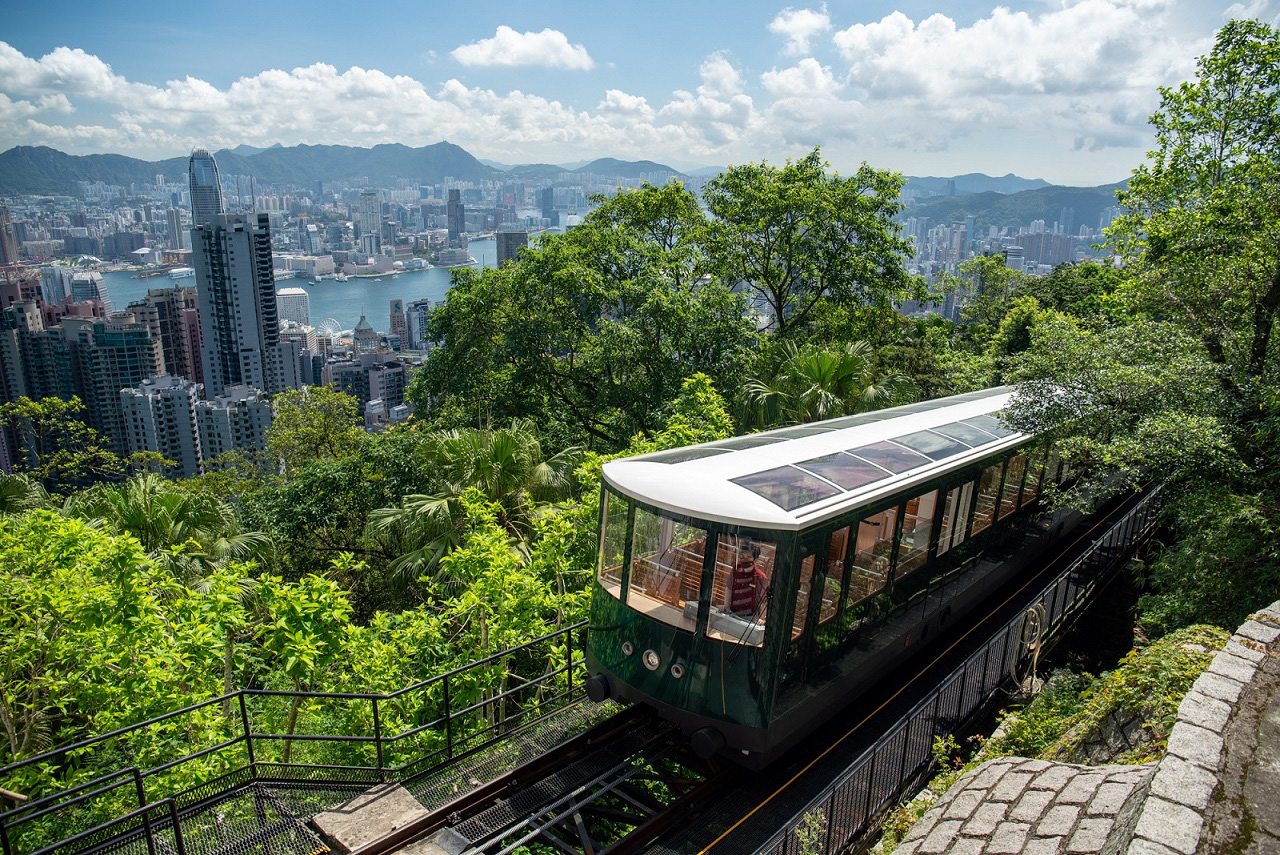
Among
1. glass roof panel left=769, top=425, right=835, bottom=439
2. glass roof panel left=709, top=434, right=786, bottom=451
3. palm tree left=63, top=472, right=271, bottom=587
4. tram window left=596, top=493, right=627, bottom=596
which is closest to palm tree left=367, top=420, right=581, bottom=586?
palm tree left=63, top=472, right=271, bottom=587

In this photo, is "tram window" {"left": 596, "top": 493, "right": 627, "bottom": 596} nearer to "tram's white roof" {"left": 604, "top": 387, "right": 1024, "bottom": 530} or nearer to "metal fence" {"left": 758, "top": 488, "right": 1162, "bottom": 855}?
"tram's white roof" {"left": 604, "top": 387, "right": 1024, "bottom": 530}

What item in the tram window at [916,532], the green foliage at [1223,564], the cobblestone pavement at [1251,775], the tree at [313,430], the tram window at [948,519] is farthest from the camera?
the tree at [313,430]

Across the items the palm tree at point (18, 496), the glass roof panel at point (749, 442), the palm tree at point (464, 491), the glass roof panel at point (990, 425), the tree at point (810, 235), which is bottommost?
the palm tree at point (18, 496)

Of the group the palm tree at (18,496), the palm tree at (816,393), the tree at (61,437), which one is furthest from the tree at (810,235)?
the tree at (61,437)

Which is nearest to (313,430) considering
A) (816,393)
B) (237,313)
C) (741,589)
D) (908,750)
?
(816,393)

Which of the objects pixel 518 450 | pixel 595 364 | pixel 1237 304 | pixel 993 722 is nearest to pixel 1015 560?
pixel 993 722

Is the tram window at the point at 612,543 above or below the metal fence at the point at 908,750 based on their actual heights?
above

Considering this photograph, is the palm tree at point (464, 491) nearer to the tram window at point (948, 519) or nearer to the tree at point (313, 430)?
the tram window at point (948, 519)
